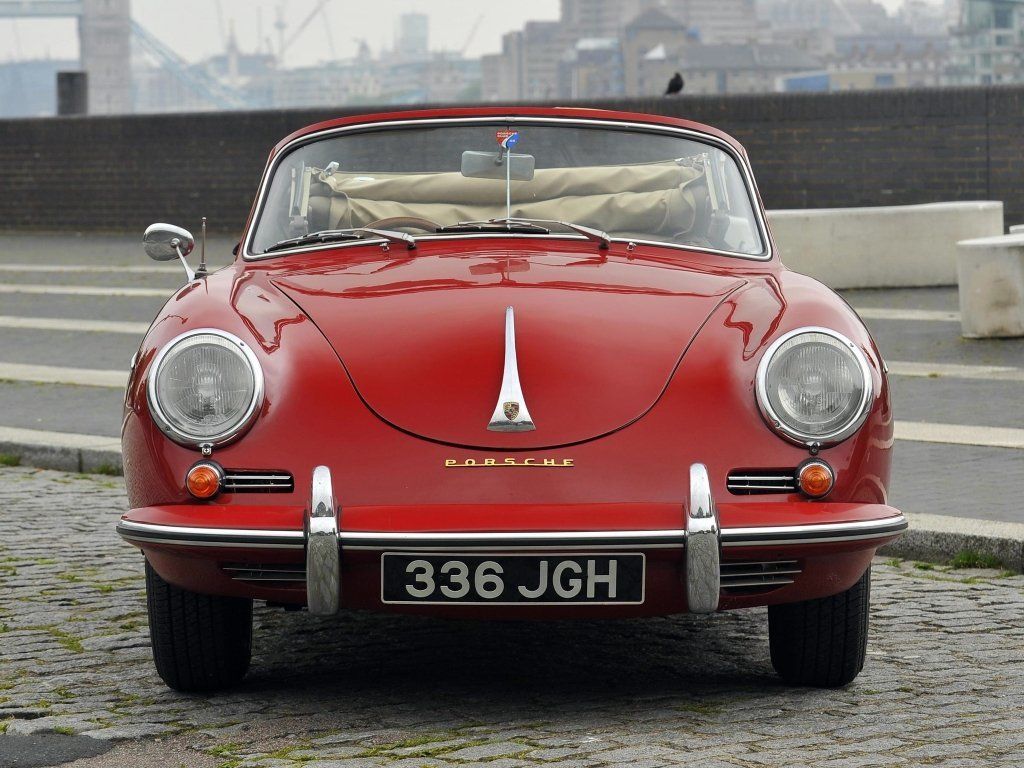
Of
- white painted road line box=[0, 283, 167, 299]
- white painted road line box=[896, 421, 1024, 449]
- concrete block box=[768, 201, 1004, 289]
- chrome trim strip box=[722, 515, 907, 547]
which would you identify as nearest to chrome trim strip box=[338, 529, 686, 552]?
chrome trim strip box=[722, 515, 907, 547]

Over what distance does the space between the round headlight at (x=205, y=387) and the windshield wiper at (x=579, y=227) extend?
3.53 ft

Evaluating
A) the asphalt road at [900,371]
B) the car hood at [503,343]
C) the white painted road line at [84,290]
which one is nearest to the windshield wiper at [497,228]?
the car hood at [503,343]

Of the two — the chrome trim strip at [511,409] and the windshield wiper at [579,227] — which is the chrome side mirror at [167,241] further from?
the chrome trim strip at [511,409]

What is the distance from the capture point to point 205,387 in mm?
3715

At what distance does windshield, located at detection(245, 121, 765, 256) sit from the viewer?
4.72 meters

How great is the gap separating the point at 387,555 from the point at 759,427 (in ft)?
2.86

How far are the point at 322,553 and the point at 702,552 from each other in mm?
794

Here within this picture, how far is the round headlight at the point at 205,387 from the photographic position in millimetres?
3664

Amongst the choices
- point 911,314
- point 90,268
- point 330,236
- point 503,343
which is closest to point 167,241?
point 330,236

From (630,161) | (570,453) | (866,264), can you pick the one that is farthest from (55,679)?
(866,264)

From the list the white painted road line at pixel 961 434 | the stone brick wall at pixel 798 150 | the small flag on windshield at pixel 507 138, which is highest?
the stone brick wall at pixel 798 150

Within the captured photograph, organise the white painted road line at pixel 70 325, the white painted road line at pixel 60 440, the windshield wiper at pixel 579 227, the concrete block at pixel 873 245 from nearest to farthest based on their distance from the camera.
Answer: the windshield wiper at pixel 579 227, the white painted road line at pixel 60 440, the white painted road line at pixel 70 325, the concrete block at pixel 873 245

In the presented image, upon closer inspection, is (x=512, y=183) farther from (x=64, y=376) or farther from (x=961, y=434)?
(x=64, y=376)

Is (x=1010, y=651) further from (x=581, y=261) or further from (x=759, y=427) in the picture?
(x=581, y=261)
